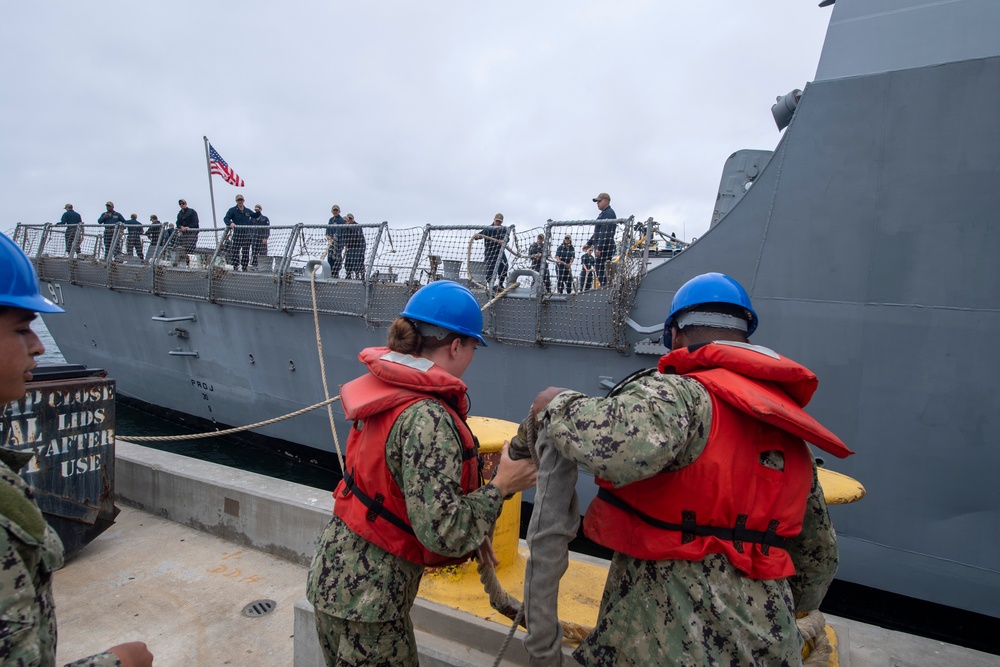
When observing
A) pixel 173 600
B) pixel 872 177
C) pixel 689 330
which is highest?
pixel 872 177

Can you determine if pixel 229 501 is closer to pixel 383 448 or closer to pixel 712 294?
pixel 383 448

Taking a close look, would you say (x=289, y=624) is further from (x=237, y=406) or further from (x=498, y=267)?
(x=237, y=406)

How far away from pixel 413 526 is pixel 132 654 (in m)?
0.69

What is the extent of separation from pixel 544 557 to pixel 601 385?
16.8ft

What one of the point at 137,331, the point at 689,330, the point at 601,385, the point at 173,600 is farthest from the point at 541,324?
the point at 137,331

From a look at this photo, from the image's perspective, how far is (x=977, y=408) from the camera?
15.5ft

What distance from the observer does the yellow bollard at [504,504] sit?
8.90ft

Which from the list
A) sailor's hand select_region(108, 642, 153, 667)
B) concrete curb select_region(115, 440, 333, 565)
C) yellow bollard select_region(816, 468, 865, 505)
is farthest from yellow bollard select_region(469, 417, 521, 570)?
sailor's hand select_region(108, 642, 153, 667)

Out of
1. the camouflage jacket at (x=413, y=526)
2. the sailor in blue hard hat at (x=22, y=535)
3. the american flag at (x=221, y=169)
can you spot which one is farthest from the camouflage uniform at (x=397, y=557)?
the american flag at (x=221, y=169)

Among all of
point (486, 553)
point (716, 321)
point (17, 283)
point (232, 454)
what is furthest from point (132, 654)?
point (232, 454)

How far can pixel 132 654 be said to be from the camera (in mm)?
1280

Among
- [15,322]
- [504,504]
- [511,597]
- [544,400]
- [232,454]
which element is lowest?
[232,454]

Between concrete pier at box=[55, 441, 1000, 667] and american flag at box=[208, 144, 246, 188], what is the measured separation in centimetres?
1143

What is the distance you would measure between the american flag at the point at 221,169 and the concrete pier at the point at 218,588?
11433 millimetres
